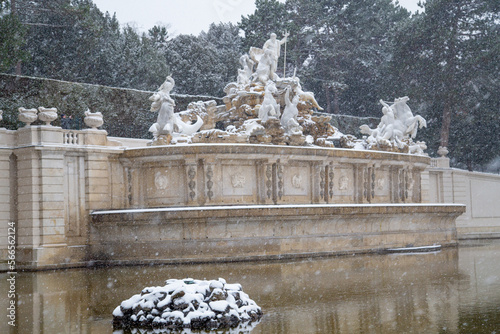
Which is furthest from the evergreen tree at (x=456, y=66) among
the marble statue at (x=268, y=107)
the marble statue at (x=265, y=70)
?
the marble statue at (x=268, y=107)

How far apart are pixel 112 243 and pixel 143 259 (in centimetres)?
147

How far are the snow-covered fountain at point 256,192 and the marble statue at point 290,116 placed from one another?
0.14 feet

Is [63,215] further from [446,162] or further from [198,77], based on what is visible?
[198,77]

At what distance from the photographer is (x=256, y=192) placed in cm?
2428

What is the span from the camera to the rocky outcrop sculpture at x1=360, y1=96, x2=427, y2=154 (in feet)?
96.9

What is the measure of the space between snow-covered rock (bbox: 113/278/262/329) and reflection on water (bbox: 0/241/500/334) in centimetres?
35

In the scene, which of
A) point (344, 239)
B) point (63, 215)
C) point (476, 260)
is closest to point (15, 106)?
point (63, 215)

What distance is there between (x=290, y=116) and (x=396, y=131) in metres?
5.37

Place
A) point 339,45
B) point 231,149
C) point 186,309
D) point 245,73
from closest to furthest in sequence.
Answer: point 186,309
point 231,149
point 245,73
point 339,45

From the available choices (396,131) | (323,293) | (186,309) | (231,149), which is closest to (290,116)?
(231,149)

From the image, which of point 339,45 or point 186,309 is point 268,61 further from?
point 339,45

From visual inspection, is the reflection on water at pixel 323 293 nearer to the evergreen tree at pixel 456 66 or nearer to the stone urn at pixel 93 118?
the stone urn at pixel 93 118

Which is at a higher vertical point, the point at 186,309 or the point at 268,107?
the point at 268,107

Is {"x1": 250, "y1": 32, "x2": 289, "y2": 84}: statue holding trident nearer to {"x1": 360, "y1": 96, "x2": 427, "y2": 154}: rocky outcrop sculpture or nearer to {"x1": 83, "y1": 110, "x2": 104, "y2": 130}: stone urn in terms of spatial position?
{"x1": 360, "y1": 96, "x2": 427, "y2": 154}: rocky outcrop sculpture
